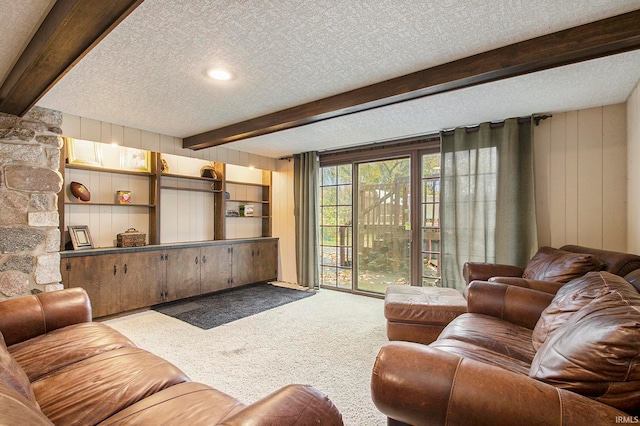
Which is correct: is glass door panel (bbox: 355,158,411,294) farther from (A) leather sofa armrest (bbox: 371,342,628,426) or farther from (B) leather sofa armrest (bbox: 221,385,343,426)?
(B) leather sofa armrest (bbox: 221,385,343,426)

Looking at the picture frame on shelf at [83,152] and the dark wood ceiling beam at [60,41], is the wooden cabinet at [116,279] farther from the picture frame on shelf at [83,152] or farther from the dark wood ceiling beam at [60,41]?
the dark wood ceiling beam at [60,41]

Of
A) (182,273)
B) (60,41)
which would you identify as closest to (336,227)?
(182,273)

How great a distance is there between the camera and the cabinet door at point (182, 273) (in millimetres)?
4246

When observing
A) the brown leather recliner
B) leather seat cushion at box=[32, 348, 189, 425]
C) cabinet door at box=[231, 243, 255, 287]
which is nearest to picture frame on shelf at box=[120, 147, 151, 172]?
cabinet door at box=[231, 243, 255, 287]

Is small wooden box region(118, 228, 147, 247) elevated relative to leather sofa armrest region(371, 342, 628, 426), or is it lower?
elevated

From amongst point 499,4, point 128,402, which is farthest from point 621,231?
point 128,402

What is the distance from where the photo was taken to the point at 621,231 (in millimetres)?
3049

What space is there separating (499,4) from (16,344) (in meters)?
3.24

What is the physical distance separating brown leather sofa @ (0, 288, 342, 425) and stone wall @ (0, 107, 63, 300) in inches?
59.2

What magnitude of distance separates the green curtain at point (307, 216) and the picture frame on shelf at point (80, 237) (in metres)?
3.01

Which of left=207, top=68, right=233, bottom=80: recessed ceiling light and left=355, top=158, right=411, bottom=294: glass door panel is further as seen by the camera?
left=355, top=158, right=411, bottom=294: glass door panel

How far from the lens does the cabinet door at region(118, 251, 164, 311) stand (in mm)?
3799

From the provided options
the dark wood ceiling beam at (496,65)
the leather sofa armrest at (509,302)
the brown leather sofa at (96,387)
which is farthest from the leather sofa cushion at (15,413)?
the dark wood ceiling beam at (496,65)

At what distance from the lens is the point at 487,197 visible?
3.65m
